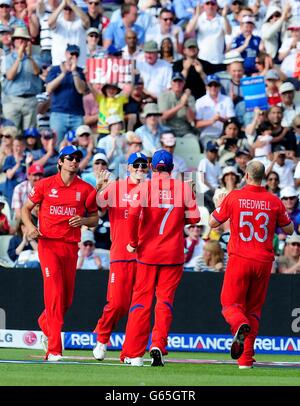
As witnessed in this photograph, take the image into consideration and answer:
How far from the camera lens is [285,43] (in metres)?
22.6

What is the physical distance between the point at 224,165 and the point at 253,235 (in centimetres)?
713

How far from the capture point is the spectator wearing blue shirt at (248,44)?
22250mm

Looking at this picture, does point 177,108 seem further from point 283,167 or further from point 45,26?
point 45,26

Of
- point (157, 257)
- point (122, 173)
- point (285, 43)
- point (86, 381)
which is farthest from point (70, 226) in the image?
point (285, 43)

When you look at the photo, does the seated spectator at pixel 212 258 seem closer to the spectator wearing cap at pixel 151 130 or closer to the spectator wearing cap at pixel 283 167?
the spectator wearing cap at pixel 283 167

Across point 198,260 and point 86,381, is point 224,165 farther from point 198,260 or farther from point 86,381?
point 86,381

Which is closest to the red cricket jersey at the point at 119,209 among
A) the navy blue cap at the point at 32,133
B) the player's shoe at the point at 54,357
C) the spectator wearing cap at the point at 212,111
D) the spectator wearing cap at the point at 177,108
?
the player's shoe at the point at 54,357

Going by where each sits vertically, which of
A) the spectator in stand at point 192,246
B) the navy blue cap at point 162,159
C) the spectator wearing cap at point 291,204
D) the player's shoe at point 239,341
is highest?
the navy blue cap at point 162,159

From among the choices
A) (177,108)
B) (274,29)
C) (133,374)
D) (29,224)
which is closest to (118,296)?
(29,224)

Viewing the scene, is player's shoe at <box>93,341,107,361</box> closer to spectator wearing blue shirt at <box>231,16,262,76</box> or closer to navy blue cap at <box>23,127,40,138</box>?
navy blue cap at <box>23,127,40,138</box>

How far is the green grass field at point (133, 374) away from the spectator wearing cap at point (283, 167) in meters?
A: 6.20

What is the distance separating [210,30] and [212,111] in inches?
68.8

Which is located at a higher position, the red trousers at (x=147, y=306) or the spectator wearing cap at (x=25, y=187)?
the spectator wearing cap at (x=25, y=187)

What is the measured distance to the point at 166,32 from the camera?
74.1 feet
